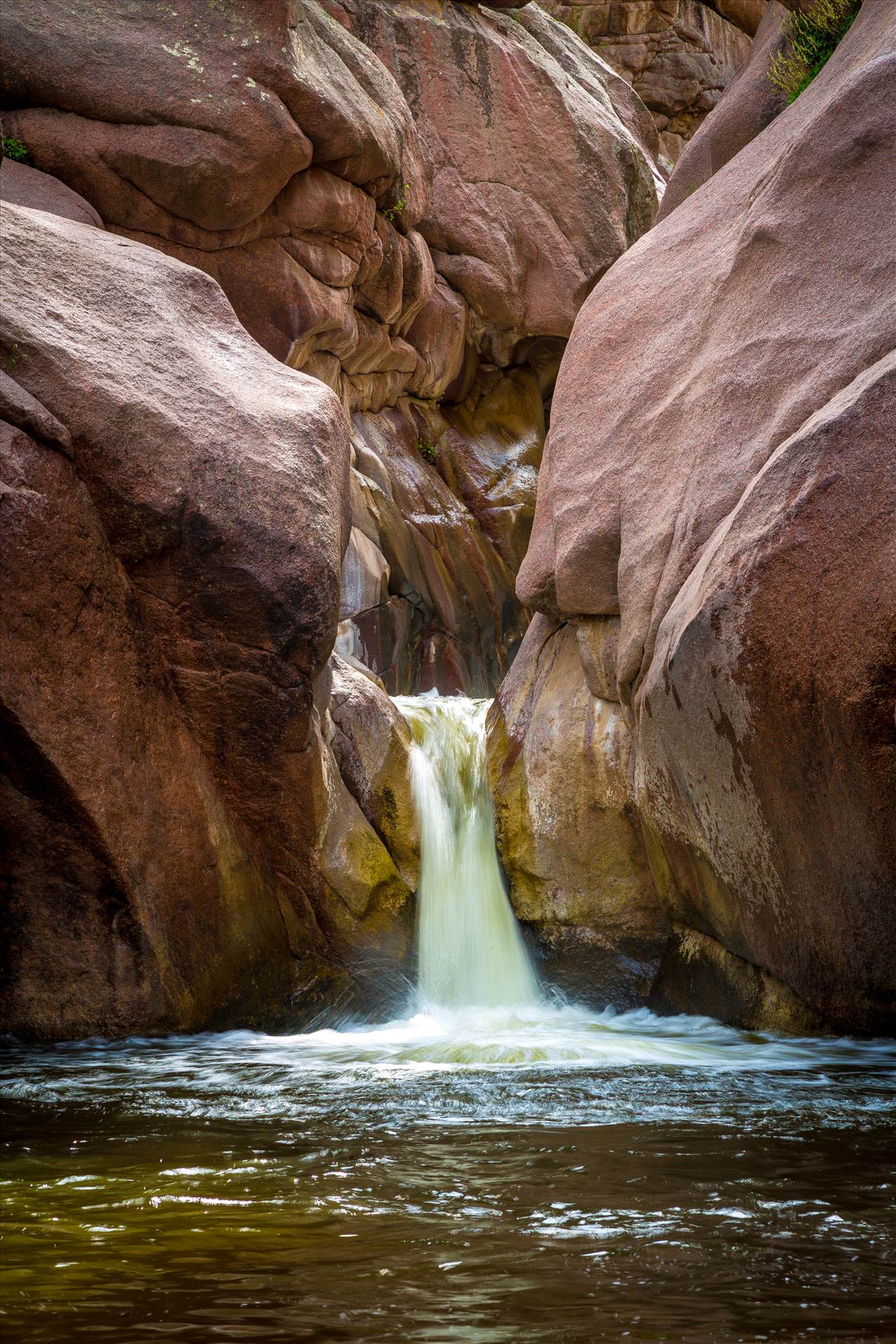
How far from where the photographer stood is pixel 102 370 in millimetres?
7277

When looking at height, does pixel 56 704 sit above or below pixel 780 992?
above

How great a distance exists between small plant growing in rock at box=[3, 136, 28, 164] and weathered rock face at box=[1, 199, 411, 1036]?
4026 millimetres

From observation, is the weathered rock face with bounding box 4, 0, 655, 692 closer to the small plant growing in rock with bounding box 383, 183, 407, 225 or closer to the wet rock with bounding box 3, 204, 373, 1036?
the small plant growing in rock with bounding box 383, 183, 407, 225

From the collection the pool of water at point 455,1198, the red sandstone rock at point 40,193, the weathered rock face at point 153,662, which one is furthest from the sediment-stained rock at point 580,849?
the red sandstone rock at point 40,193

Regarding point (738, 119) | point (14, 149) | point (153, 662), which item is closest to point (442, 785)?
point (153, 662)

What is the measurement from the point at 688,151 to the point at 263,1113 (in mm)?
9341

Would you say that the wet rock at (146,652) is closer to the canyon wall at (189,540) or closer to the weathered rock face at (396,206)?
the canyon wall at (189,540)

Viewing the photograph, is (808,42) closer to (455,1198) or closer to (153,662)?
(153,662)

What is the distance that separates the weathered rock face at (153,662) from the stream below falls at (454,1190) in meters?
0.72

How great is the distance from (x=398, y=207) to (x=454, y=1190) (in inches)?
497

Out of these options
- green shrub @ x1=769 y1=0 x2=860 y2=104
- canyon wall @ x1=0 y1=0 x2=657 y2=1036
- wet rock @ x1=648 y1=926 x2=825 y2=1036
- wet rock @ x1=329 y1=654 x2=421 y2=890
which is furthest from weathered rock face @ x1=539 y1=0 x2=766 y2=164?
wet rock @ x1=648 y1=926 x2=825 y2=1036

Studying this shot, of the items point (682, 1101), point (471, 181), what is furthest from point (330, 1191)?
point (471, 181)

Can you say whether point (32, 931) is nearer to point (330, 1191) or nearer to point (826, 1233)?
point (330, 1191)

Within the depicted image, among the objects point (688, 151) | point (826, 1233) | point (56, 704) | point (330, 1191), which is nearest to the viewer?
point (826, 1233)
